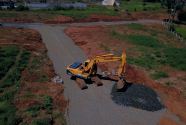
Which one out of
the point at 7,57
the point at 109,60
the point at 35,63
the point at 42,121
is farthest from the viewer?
the point at 7,57

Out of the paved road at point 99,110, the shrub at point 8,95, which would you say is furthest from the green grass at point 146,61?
the shrub at point 8,95

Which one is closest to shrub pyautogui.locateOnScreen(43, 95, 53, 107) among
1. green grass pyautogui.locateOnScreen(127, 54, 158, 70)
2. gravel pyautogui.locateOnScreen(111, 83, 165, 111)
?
gravel pyautogui.locateOnScreen(111, 83, 165, 111)

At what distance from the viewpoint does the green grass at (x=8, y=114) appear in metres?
12.6

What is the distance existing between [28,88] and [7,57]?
920 cm

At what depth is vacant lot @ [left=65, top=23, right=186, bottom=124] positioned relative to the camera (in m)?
19.5

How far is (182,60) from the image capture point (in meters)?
26.4

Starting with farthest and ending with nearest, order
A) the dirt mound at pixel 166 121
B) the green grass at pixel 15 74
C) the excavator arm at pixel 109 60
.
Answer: the green grass at pixel 15 74 → the excavator arm at pixel 109 60 → the dirt mound at pixel 166 121

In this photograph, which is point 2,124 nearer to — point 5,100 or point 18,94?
point 5,100

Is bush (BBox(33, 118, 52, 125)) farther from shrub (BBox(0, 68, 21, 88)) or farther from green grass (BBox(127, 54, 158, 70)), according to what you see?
green grass (BBox(127, 54, 158, 70))

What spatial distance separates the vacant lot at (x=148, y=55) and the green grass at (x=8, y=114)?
12.4 metres

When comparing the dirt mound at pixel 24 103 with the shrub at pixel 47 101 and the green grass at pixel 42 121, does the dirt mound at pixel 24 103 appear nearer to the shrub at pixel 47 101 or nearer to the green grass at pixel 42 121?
the shrub at pixel 47 101

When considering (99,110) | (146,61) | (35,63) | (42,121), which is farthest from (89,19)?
(42,121)

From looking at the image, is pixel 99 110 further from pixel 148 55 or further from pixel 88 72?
pixel 148 55

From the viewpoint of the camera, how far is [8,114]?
13.6 meters
